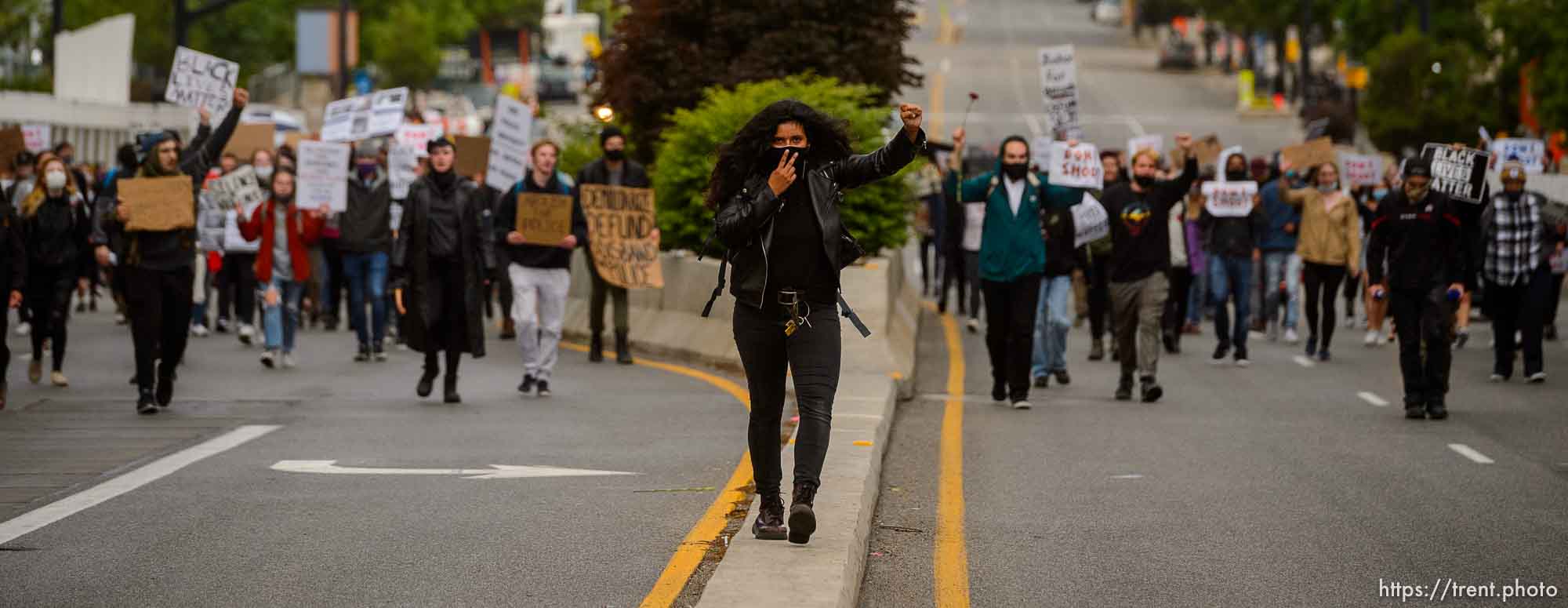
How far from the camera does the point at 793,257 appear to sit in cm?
825

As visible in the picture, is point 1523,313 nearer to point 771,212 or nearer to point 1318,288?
→ point 1318,288

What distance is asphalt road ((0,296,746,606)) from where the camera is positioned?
Result: 7.86m

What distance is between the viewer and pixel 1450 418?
1431 cm

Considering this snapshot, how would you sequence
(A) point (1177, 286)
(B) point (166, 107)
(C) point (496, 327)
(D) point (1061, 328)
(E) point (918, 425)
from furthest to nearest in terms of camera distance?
(B) point (166, 107) → (C) point (496, 327) → (A) point (1177, 286) → (D) point (1061, 328) → (E) point (918, 425)

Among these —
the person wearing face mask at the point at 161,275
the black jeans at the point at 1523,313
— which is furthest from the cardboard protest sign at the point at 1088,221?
the person wearing face mask at the point at 161,275

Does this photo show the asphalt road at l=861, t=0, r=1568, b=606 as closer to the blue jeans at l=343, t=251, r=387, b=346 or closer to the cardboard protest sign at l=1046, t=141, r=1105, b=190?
the cardboard protest sign at l=1046, t=141, r=1105, b=190

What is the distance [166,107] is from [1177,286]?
23061 mm

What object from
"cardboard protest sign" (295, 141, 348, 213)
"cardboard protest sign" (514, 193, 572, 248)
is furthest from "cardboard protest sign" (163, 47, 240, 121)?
"cardboard protest sign" (514, 193, 572, 248)

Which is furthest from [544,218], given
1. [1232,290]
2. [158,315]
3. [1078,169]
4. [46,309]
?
[1232,290]

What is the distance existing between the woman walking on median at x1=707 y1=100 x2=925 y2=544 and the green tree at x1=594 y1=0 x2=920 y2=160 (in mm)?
15399

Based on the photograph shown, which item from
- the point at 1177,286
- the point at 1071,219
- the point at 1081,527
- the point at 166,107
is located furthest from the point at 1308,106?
the point at 1081,527

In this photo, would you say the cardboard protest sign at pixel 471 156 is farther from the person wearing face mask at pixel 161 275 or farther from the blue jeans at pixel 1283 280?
the blue jeans at pixel 1283 280

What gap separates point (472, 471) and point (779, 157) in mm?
3373

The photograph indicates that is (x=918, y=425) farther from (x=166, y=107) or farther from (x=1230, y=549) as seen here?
(x=166, y=107)
